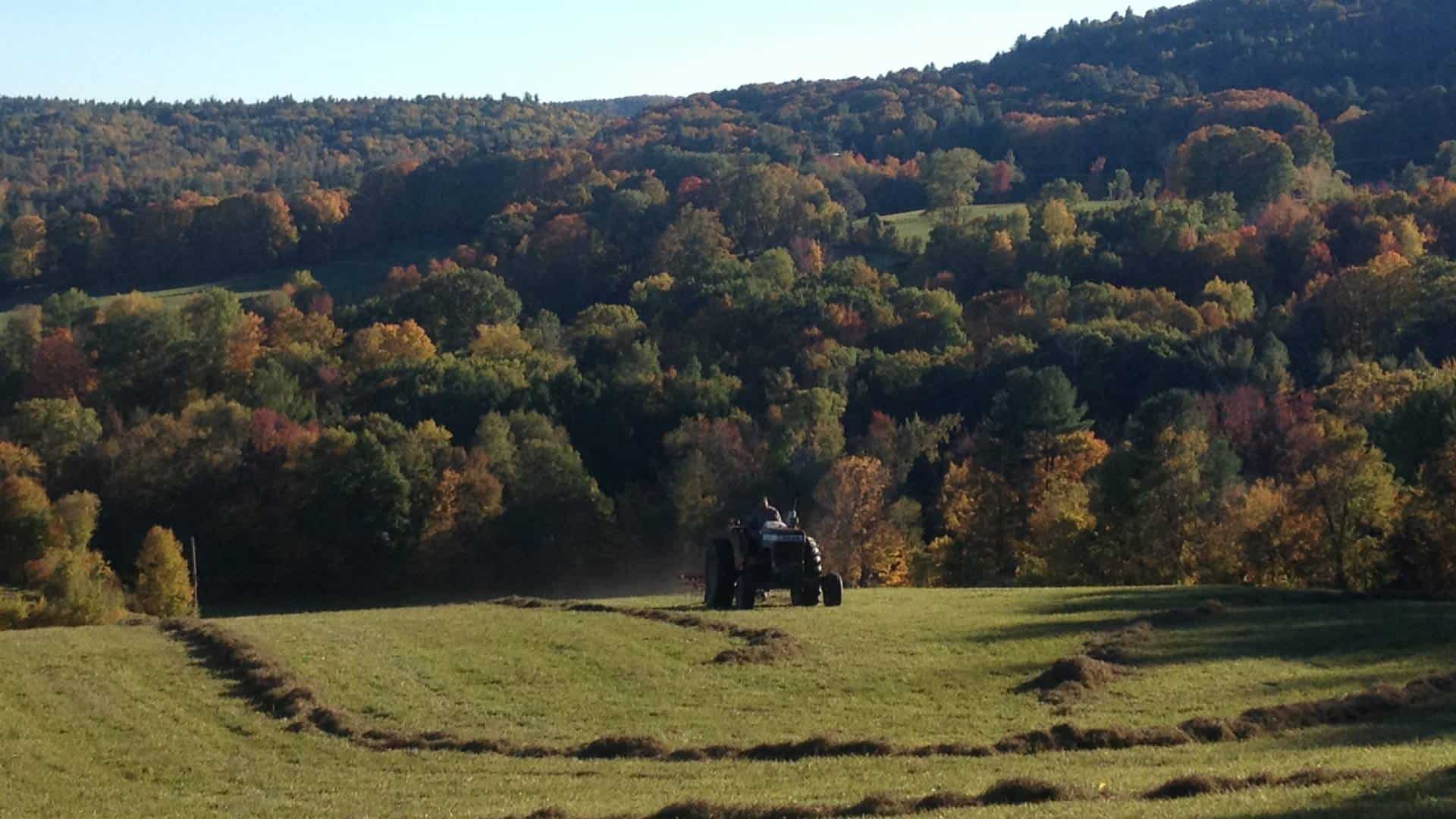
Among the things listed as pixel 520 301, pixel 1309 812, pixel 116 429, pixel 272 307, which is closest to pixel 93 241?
pixel 272 307

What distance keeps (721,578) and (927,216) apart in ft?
Result: 385

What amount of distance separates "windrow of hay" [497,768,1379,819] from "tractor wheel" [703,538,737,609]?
63.9ft

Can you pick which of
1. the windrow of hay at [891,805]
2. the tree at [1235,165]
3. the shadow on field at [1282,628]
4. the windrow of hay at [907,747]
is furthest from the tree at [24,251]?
the windrow of hay at [891,805]

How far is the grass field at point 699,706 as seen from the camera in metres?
18.8

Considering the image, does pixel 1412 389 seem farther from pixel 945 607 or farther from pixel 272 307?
pixel 272 307

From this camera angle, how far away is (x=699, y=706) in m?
25.1

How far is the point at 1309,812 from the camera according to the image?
14445mm

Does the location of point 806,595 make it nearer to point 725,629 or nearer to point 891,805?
point 725,629

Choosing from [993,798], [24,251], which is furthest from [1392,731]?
[24,251]

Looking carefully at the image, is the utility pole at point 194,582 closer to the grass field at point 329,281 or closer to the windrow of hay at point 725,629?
the windrow of hay at point 725,629

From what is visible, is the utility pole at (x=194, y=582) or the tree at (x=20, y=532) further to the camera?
the utility pole at (x=194, y=582)

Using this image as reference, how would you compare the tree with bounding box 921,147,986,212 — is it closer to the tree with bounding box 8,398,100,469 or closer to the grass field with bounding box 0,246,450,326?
the grass field with bounding box 0,246,450,326

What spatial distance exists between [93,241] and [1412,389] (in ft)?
372

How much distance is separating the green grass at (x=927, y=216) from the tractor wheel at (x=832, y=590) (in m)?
101
